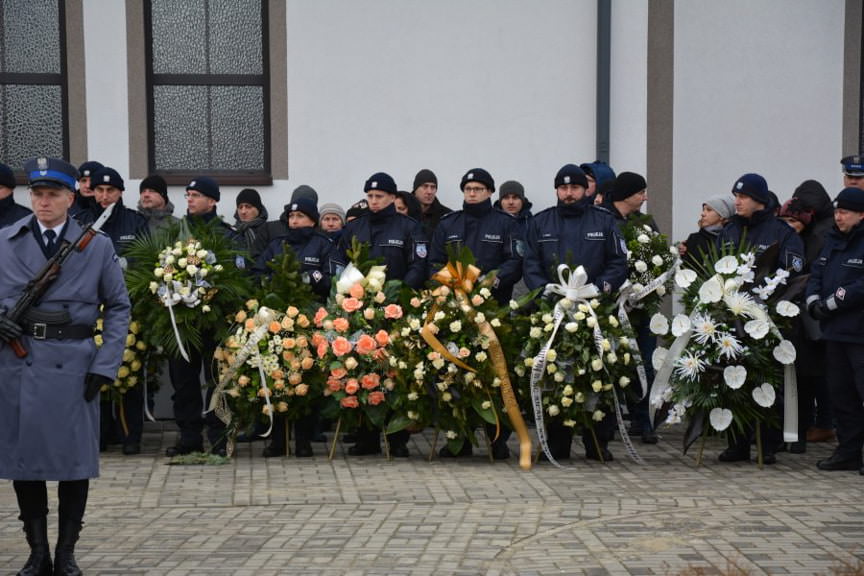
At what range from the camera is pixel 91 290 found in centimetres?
684

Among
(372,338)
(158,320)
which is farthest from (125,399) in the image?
(372,338)

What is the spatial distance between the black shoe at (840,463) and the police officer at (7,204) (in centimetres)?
616

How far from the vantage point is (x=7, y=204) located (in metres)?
10.8

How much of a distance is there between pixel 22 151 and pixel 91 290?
24.8 feet

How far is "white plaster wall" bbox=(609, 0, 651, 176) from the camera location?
13.8 metres

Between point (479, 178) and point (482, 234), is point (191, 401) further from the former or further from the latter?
point (479, 178)

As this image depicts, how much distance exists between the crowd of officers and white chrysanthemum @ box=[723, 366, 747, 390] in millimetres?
626

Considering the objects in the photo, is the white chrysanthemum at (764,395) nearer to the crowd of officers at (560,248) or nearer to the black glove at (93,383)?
the crowd of officers at (560,248)

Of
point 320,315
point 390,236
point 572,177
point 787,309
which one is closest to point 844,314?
point 787,309

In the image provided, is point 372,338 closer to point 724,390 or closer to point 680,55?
point 724,390

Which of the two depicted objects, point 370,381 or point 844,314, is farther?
point 370,381

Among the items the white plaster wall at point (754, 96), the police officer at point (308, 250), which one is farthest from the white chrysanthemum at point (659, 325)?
the white plaster wall at point (754, 96)

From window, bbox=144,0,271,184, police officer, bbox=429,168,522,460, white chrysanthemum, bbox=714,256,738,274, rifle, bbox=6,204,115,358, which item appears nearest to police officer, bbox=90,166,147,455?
police officer, bbox=429,168,522,460

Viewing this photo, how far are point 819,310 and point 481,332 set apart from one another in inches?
92.2
